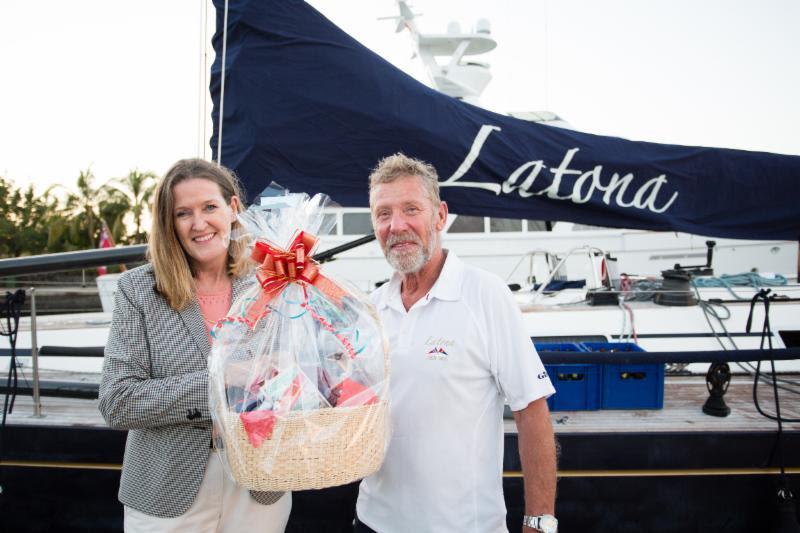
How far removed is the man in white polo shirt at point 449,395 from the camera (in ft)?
4.97

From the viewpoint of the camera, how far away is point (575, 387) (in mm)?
2963

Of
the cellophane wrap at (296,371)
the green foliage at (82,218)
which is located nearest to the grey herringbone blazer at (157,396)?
the cellophane wrap at (296,371)

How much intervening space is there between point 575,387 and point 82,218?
30.1m

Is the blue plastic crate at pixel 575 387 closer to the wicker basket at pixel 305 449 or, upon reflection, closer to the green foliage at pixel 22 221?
the wicker basket at pixel 305 449

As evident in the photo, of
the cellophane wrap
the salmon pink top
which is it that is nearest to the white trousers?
the cellophane wrap

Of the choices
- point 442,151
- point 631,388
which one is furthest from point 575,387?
point 442,151

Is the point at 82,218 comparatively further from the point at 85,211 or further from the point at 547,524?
the point at 547,524

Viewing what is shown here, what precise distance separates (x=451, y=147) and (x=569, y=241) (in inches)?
242

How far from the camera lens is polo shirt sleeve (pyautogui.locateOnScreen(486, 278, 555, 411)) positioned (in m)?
1.52

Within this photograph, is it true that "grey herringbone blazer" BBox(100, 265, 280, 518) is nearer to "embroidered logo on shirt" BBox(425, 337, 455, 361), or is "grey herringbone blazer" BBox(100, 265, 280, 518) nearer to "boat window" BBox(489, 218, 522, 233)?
"embroidered logo on shirt" BBox(425, 337, 455, 361)

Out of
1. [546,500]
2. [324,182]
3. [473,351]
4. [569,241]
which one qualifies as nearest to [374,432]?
[473,351]

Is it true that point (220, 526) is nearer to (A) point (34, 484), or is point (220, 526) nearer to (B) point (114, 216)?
(A) point (34, 484)

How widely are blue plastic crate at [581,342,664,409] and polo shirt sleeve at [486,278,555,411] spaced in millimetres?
1633

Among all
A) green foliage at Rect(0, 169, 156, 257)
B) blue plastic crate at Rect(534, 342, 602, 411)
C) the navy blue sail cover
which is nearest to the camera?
the navy blue sail cover
